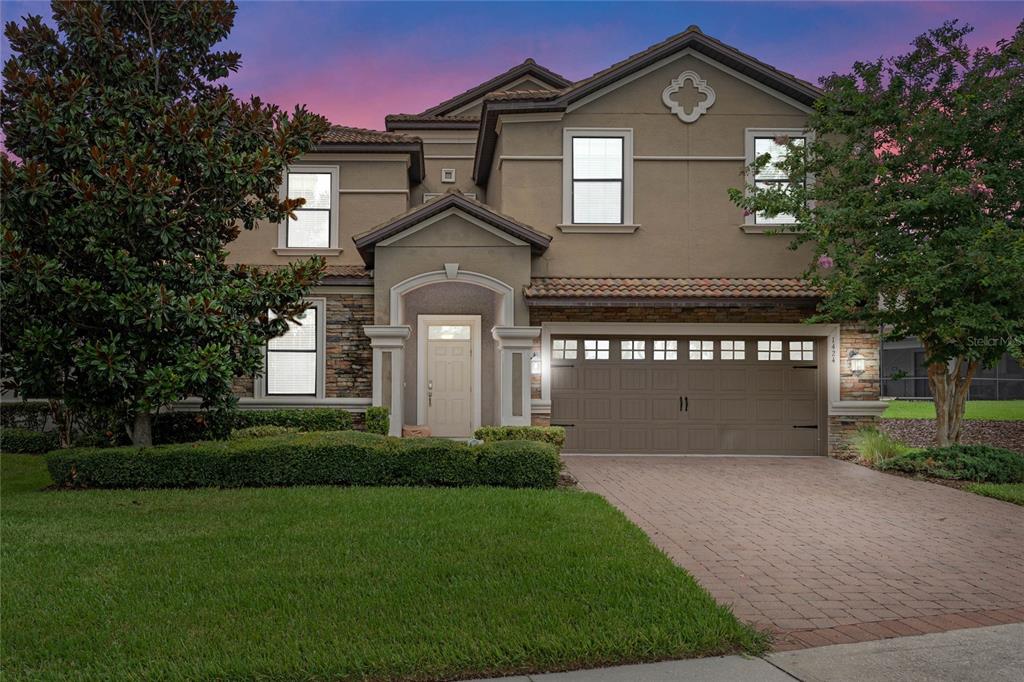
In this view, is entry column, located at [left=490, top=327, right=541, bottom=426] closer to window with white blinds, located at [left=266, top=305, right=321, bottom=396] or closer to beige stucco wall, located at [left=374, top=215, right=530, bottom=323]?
A: beige stucco wall, located at [left=374, top=215, right=530, bottom=323]

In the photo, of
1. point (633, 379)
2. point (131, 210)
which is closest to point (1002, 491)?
point (633, 379)

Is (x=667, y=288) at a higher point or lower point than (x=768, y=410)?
higher

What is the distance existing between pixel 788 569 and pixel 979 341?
8092 mm

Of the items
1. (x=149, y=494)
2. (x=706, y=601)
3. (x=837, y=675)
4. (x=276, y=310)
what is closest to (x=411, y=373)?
(x=276, y=310)

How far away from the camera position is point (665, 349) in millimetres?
14789

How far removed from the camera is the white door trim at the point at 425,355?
51.5 feet

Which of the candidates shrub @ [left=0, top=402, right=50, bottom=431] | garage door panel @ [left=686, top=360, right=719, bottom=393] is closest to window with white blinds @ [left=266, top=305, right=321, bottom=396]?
shrub @ [left=0, top=402, right=50, bottom=431]

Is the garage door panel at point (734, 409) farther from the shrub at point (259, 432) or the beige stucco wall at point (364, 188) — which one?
the shrub at point (259, 432)

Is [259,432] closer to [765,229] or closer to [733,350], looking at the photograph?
[733,350]

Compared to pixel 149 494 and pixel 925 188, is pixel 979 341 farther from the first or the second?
pixel 149 494

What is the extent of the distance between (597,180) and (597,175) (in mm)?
121

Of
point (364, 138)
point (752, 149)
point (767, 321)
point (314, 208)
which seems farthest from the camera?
point (364, 138)

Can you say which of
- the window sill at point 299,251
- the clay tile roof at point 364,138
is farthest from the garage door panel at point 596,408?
the clay tile roof at point 364,138

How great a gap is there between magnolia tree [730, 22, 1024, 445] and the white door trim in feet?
21.0
